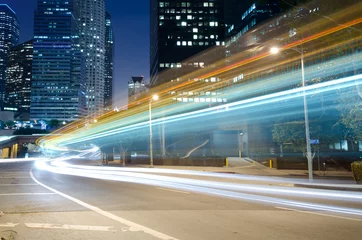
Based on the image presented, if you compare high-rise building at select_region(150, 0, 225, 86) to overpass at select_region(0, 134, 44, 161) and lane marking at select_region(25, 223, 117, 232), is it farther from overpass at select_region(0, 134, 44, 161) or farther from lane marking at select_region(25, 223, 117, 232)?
lane marking at select_region(25, 223, 117, 232)

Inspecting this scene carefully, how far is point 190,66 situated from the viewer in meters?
122

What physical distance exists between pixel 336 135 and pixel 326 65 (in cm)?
625

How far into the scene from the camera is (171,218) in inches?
356

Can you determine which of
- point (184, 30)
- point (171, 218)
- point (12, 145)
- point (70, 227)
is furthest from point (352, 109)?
point (184, 30)

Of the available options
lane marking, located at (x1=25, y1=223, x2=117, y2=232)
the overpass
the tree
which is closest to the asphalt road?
lane marking, located at (x1=25, y1=223, x2=117, y2=232)

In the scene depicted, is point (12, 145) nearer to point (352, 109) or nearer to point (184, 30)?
point (184, 30)

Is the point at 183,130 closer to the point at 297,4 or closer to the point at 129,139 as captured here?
the point at 129,139

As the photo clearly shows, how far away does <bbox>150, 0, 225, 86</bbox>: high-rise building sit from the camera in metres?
126

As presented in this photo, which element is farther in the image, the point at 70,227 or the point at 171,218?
the point at 171,218

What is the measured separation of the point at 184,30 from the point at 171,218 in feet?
413

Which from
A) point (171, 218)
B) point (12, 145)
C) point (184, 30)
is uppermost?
point (184, 30)

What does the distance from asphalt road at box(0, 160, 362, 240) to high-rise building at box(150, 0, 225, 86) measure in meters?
112

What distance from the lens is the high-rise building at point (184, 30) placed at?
125688 millimetres

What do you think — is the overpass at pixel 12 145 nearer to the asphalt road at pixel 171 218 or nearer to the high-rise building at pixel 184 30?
the high-rise building at pixel 184 30
